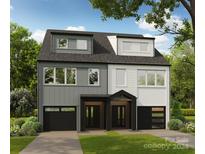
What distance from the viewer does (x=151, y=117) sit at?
2283 centimetres

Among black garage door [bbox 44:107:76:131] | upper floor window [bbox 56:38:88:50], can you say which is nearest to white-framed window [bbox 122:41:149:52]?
upper floor window [bbox 56:38:88:50]

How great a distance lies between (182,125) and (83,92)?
757 cm

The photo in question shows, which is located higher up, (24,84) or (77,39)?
(77,39)

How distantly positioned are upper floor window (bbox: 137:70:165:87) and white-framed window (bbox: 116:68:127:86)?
1.14m

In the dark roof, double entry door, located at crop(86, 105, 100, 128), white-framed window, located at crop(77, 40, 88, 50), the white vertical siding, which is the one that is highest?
white-framed window, located at crop(77, 40, 88, 50)

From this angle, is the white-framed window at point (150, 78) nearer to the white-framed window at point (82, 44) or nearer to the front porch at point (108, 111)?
the front porch at point (108, 111)

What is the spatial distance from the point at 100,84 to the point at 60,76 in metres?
3.03

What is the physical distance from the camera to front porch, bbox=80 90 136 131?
70.3 ft

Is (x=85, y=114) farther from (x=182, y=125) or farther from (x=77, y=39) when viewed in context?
(x=182, y=125)

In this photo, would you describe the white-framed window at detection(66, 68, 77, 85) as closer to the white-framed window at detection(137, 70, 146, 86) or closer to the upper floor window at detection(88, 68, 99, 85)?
the upper floor window at detection(88, 68, 99, 85)

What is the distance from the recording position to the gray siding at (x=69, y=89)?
20.9m

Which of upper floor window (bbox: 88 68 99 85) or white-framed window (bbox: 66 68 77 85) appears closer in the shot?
white-framed window (bbox: 66 68 77 85)
